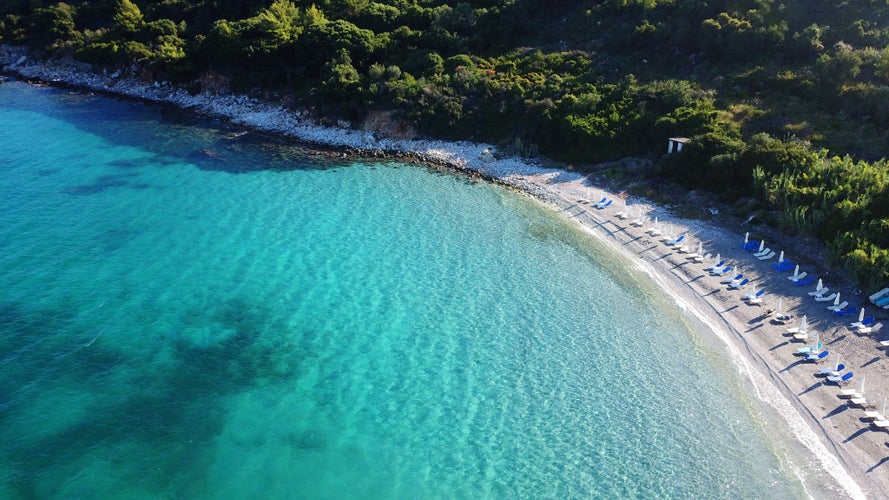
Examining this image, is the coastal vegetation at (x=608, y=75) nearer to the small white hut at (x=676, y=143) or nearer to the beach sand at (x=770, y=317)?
the small white hut at (x=676, y=143)

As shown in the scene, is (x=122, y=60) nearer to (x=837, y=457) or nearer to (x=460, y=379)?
(x=460, y=379)

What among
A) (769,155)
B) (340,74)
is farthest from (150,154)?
(769,155)

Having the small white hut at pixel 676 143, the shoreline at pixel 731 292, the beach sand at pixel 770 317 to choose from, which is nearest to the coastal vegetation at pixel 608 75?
the small white hut at pixel 676 143

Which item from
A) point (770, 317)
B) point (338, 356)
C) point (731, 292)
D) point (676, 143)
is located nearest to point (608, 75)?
point (676, 143)

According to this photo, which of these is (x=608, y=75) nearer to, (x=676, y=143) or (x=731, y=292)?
(x=676, y=143)

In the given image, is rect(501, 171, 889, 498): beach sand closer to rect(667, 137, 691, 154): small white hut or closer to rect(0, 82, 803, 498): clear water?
rect(0, 82, 803, 498): clear water

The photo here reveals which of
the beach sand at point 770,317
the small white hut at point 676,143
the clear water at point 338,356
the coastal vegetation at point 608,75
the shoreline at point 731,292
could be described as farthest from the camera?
the small white hut at point 676,143
